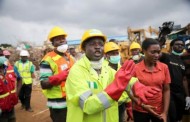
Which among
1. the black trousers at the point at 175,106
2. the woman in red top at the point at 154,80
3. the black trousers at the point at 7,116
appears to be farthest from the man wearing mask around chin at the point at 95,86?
the black trousers at the point at 7,116

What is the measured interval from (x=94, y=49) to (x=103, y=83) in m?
0.36

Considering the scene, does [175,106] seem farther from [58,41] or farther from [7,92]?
[7,92]

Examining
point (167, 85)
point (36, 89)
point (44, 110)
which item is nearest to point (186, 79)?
point (167, 85)

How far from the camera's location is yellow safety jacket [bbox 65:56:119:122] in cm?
238

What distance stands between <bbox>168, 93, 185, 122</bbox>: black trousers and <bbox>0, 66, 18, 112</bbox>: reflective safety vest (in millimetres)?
2784

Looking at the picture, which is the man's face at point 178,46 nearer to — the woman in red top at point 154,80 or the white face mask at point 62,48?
the woman in red top at point 154,80

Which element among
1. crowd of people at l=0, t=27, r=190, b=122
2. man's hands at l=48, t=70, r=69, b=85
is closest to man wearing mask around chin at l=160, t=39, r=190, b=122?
crowd of people at l=0, t=27, r=190, b=122

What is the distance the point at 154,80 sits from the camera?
3.99 m

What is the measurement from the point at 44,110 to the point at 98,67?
7.54 m

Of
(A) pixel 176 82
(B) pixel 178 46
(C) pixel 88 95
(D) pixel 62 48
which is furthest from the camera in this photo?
(B) pixel 178 46

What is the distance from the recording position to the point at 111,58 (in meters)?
5.42

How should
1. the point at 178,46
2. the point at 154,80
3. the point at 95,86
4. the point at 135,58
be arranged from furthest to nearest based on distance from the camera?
the point at 135,58, the point at 178,46, the point at 154,80, the point at 95,86

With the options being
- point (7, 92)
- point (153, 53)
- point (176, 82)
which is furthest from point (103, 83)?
point (7, 92)

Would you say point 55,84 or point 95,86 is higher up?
point 95,86
